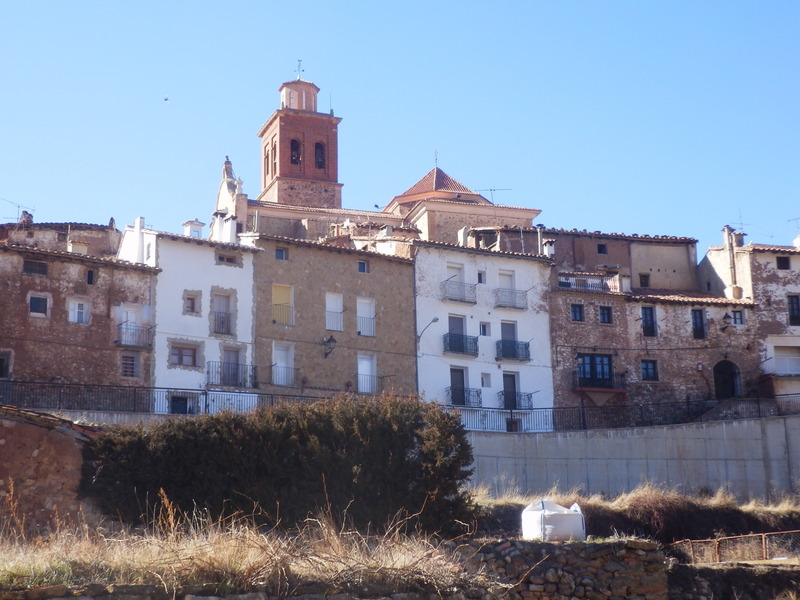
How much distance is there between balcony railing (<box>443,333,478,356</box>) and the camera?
153 feet

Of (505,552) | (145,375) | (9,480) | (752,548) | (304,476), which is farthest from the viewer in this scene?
(145,375)

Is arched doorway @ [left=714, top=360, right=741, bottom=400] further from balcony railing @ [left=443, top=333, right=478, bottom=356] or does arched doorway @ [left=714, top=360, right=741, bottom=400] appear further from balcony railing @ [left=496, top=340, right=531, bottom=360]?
balcony railing @ [left=443, top=333, right=478, bottom=356]

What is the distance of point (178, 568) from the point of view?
1191cm

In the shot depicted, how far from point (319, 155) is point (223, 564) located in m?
67.1

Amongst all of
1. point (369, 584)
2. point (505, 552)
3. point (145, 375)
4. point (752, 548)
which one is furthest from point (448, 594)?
point (145, 375)

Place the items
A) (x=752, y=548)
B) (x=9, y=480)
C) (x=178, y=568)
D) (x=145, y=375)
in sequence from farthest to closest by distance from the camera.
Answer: (x=145, y=375) → (x=752, y=548) → (x=9, y=480) → (x=178, y=568)

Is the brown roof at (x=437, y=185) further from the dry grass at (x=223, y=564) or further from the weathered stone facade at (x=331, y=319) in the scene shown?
Result: the dry grass at (x=223, y=564)

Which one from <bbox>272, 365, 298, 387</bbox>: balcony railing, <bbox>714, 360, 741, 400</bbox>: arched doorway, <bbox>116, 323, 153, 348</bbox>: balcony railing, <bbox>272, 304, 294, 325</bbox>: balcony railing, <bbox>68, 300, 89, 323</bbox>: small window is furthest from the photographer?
<bbox>714, 360, 741, 400</bbox>: arched doorway

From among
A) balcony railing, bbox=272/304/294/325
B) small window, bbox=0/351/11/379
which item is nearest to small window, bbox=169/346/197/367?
balcony railing, bbox=272/304/294/325

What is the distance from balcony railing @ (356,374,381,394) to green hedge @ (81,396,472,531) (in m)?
21.1

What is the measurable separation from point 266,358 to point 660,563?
27.7m

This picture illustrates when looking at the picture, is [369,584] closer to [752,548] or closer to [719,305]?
[752,548]

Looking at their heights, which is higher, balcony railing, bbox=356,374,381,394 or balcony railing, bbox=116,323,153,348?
balcony railing, bbox=116,323,153,348

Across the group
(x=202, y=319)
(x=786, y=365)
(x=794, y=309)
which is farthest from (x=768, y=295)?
(x=202, y=319)
